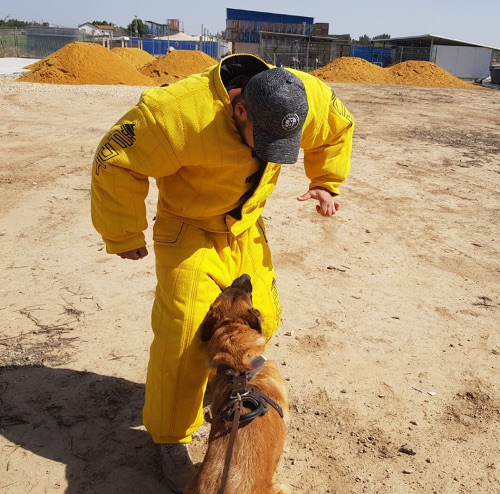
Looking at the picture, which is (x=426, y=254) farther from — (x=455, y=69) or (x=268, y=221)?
(x=455, y=69)

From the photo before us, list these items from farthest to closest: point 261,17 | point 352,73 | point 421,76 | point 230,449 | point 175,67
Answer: point 261,17 < point 421,76 < point 352,73 < point 175,67 < point 230,449

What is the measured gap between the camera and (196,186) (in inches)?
110

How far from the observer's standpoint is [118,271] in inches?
211

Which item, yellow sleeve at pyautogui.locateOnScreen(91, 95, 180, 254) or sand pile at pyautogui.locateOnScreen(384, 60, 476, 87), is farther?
sand pile at pyautogui.locateOnScreen(384, 60, 476, 87)

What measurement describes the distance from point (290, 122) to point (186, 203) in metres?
0.77

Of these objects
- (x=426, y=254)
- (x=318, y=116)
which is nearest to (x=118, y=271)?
(x=318, y=116)

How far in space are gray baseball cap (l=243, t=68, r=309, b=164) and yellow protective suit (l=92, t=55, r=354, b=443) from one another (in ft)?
0.65

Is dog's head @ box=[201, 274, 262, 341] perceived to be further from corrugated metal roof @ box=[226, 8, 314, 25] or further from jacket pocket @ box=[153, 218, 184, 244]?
corrugated metal roof @ box=[226, 8, 314, 25]

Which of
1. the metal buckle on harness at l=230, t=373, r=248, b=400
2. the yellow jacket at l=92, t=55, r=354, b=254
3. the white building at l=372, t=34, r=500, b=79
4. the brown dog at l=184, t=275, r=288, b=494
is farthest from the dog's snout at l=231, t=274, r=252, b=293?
the white building at l=372, t=34, r=500, b=79

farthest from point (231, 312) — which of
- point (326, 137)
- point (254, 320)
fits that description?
point (326, 137)

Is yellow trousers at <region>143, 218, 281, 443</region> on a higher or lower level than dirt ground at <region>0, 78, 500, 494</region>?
higher

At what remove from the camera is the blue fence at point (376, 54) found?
45469 mm

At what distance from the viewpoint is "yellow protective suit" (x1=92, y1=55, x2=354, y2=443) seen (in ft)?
8.38

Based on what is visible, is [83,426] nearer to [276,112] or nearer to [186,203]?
[186,203]
